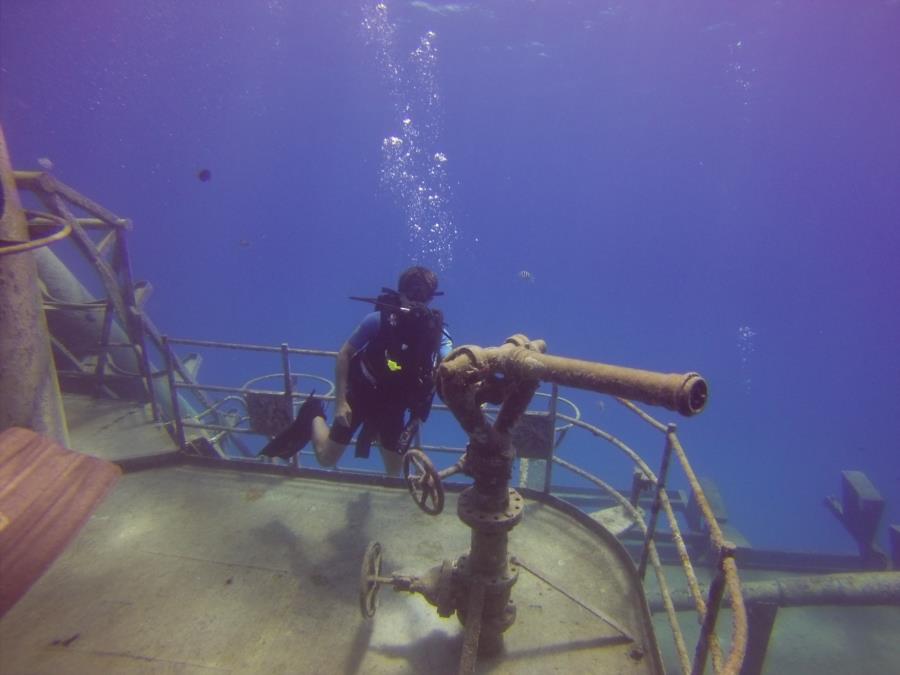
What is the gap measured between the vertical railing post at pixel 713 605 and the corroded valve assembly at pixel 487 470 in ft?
2.61

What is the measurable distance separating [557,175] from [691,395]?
9825 centimetres

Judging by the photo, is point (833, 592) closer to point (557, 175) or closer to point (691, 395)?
point (691, 395)

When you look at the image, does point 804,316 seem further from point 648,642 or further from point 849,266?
point 648,642

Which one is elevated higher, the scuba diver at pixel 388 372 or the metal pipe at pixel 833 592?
the scuba diver at pixel 388 372

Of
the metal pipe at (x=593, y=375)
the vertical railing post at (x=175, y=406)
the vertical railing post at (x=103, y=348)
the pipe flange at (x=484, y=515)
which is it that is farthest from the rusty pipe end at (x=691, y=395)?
the vertical railing post at (x=103, y=348)

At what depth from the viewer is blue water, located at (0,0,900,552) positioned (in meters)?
36.7

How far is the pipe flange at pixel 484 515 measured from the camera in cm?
280

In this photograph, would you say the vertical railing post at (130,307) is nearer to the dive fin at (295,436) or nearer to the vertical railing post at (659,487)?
the dive fin at (295,436)

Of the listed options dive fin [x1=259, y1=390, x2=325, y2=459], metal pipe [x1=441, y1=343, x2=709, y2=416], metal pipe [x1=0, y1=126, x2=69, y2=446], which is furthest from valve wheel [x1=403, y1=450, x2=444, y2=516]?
metal pipe [x1=0, y1=126, x2=69, y2=446]

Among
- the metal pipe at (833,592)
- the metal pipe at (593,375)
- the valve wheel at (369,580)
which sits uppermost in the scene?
the metal pipe at (593,375)

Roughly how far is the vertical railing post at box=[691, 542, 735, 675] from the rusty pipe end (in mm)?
713

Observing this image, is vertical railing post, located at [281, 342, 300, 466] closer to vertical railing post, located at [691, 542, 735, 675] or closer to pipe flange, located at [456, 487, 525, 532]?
pipe flange, located at [456, 487, 525, 532]

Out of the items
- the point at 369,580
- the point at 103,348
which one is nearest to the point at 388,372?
the point at 369,580

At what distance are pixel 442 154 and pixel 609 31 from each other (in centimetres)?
6281
